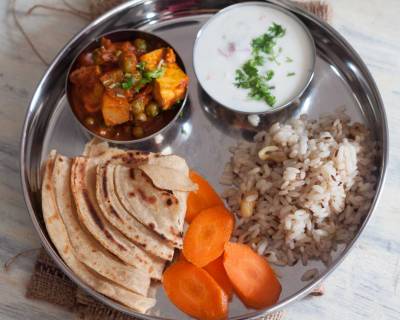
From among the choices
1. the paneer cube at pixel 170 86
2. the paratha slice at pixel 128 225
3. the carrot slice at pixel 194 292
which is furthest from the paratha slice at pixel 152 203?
the paneer cube at pixel 170 86

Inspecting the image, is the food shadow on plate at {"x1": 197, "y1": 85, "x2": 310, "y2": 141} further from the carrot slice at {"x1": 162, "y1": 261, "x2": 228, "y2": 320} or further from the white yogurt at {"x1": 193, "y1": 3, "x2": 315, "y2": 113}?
the carrot slice at {"x1": 162, "y1": 261, "x2": 228, "y2": 320}

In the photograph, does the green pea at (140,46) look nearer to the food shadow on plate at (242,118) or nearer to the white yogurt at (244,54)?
the white yogurt at (244,54)

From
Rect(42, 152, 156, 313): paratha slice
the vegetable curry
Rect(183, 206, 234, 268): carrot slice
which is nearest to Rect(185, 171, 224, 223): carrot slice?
Rect(183, 206, 234, 268): carrot slice

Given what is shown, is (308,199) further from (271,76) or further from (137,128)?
A: (137,128)

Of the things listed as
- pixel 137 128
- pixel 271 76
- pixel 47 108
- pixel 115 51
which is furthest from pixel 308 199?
pixel 47 108

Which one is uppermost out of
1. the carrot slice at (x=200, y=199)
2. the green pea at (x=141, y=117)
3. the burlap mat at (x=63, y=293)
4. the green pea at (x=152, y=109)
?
the green pea at (x=152, y=109)

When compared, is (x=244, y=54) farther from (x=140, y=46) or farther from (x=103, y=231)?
(x=103, y=231)
